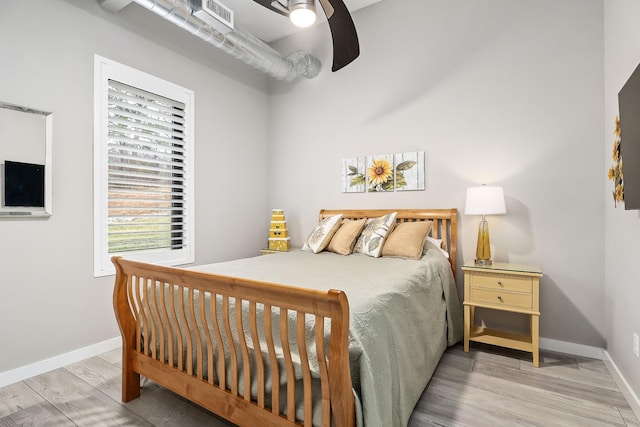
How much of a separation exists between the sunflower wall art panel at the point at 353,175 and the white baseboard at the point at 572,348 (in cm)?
211

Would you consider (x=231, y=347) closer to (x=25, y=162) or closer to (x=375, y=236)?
(x=375, y=236)

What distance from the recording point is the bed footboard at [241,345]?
1182mm

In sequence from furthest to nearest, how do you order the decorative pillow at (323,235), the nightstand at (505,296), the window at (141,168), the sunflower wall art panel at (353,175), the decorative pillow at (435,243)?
the sunflower wall art panel at (353,175), the decorative pillow at (323,235), the decorative pillow at (435,243), the window at (141,168), the nightstand at (505,296)

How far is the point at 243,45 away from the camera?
10.5 feet

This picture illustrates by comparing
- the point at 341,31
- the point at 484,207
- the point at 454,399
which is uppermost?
the point at 341,31

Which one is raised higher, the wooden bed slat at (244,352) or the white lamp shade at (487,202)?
the white lamp shade at (487,202)

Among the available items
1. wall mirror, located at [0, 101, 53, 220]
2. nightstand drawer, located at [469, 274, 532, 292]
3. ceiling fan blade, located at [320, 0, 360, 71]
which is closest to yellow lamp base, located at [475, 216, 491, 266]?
nightstand drawer, located at [469, 274, 532, 292]

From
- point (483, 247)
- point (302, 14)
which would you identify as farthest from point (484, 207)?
point (302, 14)

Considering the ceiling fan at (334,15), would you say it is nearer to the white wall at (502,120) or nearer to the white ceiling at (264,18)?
the white wall at (502,120)

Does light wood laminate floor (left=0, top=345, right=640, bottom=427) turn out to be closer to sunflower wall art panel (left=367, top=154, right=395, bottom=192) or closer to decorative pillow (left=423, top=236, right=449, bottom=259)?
decorative pillow (left=423, top=236, right=449, bottom=259)

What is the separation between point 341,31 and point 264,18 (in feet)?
6.77

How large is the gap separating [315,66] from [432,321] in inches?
120

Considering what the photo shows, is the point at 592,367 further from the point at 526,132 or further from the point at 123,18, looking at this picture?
the point at 123,18

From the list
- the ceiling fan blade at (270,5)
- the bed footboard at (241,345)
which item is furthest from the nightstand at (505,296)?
the ceiling fan blade at (270,5)
